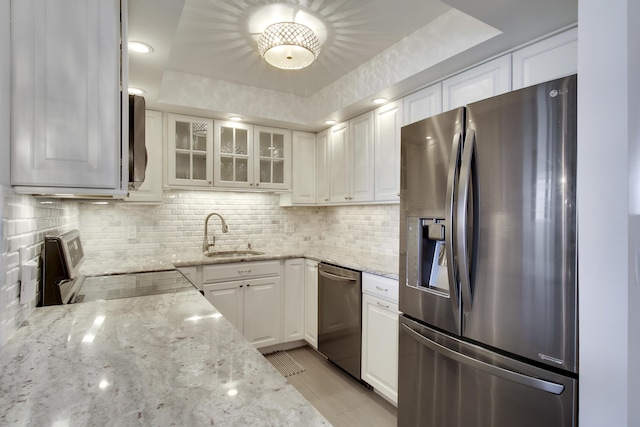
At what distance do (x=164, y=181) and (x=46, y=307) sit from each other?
174 centimetres

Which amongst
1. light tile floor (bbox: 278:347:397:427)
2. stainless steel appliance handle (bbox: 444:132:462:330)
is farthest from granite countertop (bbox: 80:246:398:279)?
light tile floor (bbox: 278:347:397:427)

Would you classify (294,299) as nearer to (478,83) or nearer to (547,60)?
A: (478,83)

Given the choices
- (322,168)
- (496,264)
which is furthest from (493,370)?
(322,168)

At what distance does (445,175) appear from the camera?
5.24 feet

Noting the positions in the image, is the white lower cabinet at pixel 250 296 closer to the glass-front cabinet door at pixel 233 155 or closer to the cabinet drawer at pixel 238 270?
the cabinet drawer at pixel 238 270

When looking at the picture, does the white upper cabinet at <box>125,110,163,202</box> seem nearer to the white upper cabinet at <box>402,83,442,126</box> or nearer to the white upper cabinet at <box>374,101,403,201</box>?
the white upper cabinet at <box>374,101,403,201</box>

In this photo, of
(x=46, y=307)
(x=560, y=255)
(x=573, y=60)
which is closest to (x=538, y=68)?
(x=573, y=60)

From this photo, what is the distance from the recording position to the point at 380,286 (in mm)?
2326

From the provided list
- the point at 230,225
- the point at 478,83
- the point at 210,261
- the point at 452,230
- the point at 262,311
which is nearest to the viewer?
the point at 452,230

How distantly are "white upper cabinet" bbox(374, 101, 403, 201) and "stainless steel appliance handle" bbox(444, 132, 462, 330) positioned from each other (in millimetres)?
947

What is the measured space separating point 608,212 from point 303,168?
2.80 metres

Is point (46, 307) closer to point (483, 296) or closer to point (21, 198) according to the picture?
point (21, 198)

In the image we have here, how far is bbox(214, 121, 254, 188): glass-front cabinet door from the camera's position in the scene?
316 cm

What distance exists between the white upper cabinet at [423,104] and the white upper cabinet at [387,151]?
0.24 feet
